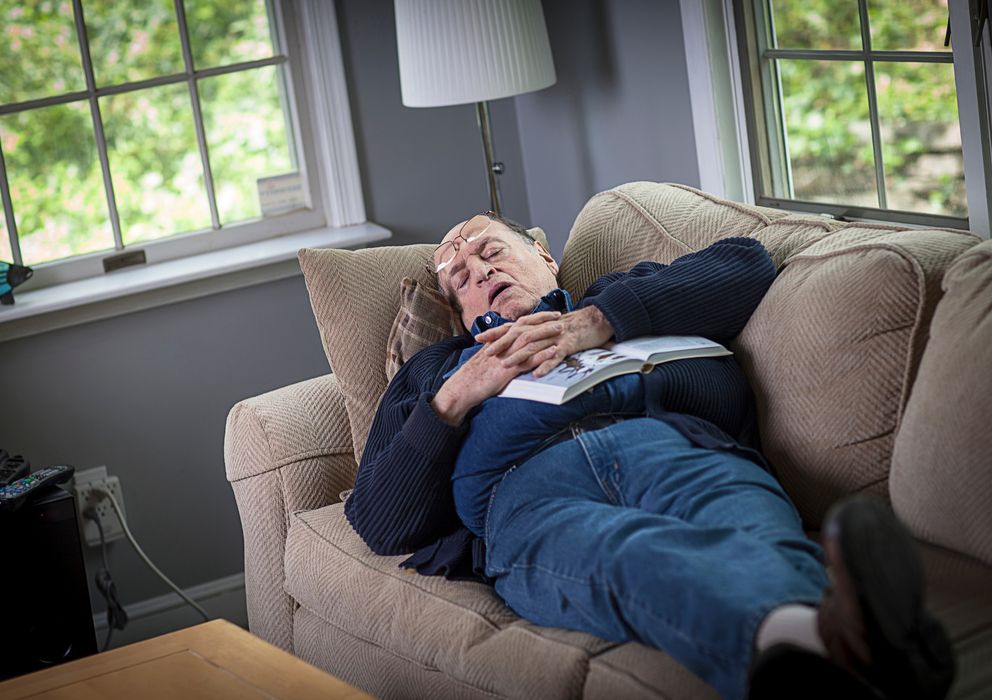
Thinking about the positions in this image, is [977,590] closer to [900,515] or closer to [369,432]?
[900,515]

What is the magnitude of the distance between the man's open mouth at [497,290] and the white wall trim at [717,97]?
2.62 feet

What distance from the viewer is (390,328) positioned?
7.43 feet

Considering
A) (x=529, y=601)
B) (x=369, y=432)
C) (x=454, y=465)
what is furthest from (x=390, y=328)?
(x=529, y=601)

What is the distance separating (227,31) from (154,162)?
0.41 metres

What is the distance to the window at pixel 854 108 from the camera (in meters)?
2.18

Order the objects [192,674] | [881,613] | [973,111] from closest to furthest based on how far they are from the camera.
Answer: [881,613]
[192,674]
[973,111]

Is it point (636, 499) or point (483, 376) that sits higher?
point (483, 376)

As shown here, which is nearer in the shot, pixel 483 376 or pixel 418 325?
pixel 483 376

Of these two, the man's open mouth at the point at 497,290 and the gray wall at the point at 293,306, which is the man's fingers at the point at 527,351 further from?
the gray wall at the point at 293,306

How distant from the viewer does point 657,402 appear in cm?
179

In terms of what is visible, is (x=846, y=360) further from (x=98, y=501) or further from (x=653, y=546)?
(x=98, y=501)

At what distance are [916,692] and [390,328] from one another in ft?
4.43

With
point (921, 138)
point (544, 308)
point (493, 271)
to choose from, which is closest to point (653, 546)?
point (544, 308)

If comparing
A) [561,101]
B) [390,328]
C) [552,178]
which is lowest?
[390,328]
